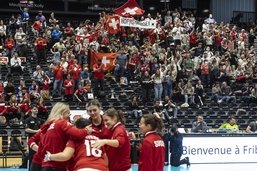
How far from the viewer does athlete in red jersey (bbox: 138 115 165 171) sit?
8211 millimetres

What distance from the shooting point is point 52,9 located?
3859 centimetres

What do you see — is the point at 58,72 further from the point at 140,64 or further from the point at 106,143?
the point at 106,143

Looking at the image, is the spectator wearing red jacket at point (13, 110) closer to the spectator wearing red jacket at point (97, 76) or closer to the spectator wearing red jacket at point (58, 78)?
the spectator wearing red jacket at point (58, 78)

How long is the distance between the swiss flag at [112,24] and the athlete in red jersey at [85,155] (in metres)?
23.6

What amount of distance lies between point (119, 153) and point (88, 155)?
3.01 ft

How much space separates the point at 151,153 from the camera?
8227 mm

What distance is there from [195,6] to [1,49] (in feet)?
63.5

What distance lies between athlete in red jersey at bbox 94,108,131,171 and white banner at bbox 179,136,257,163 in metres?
12.9

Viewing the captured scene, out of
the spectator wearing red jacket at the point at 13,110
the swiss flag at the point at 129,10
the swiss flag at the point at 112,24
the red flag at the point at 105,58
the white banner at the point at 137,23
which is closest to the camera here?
the spectator wearing red jacket at the point at 13,110

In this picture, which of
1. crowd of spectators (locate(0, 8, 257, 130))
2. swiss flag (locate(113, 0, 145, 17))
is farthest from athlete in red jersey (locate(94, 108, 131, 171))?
swiss flag (locate(113, 0, 145, 17))

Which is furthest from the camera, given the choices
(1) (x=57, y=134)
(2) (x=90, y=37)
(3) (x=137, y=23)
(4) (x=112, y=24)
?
(4) (x=112, y=24)

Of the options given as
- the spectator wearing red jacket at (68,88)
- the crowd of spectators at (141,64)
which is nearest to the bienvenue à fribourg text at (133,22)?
the crowd of spectators at (141,64)

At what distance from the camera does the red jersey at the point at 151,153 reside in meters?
8.21

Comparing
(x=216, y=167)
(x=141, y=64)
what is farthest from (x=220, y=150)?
(x=141, y=64)
